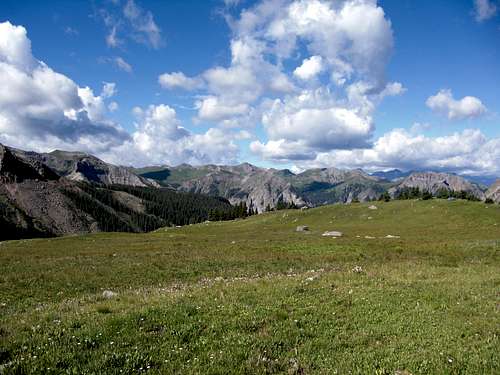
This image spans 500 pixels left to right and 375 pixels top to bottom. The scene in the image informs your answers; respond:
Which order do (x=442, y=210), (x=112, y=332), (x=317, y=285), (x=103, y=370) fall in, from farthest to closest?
(x=442, y=210), (x=317, y=285), (x=112, y=332), (x=103, y=370)

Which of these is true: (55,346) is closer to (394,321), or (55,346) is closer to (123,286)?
(394,321)

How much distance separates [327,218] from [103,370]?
312 ft

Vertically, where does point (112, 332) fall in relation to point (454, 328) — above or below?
above

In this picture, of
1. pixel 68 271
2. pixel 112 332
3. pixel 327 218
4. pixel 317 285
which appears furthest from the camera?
pixel 327 218

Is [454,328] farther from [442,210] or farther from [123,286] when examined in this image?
[442,210]

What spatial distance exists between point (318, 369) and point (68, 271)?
24.7 metres

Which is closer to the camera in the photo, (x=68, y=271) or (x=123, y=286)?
(x=123, y=286)

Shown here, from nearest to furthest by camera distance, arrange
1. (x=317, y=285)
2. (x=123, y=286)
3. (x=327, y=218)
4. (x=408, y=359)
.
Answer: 1. (x=408, y=359)
2. (x=317, y=285)
3. (x=123, y=286)
4. (x=327, y=218)

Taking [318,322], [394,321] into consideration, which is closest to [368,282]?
[394,321]

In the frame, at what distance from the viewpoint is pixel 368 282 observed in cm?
1858

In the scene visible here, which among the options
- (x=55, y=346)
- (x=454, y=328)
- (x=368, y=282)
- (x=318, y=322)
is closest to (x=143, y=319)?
(x=55, y=346)

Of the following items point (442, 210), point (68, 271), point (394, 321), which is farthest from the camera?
point (442, 210)

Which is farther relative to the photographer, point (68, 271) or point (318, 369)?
point (68, 271)

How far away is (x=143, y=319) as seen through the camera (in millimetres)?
11805
